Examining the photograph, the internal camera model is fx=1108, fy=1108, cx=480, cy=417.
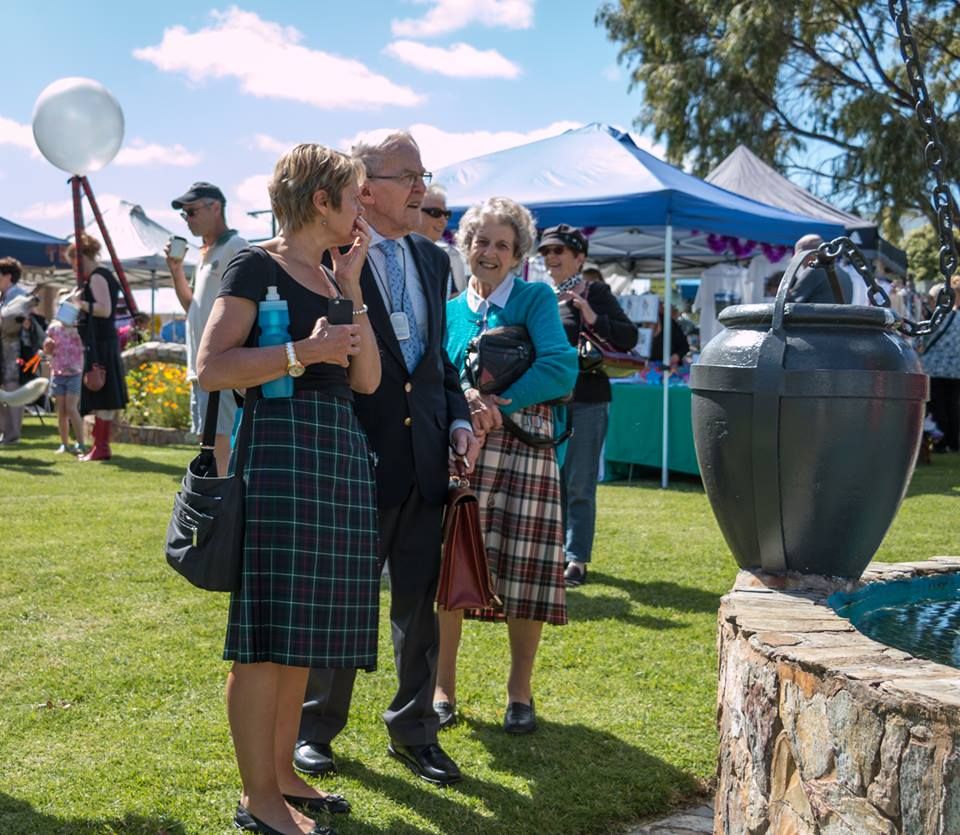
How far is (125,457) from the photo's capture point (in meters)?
11.0

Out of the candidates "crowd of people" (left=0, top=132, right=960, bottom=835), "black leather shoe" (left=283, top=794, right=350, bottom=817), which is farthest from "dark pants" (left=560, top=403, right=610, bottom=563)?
"black leather shoe" (left=283, top=794, right=350, bottom=817)

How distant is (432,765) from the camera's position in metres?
3.26

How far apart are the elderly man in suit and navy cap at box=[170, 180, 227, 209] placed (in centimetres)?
298

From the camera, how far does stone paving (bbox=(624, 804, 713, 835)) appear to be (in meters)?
2.99

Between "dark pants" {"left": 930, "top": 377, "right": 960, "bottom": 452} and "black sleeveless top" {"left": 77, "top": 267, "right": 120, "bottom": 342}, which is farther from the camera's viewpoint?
"dark pants" {"left": 930, "top": 377, "right": 960, "bottom": 452}

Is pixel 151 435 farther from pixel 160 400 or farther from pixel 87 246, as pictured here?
pixel 87 246

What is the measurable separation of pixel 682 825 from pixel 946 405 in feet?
38.6

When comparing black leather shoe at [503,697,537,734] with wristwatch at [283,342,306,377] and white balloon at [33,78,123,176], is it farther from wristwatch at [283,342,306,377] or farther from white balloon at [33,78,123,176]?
white balloon at [33,78,123,176]

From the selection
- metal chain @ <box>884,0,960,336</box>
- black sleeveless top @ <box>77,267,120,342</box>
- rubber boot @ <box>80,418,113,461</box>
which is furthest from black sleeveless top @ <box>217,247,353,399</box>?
rubber boot @ <box>80,418,113,461</box>

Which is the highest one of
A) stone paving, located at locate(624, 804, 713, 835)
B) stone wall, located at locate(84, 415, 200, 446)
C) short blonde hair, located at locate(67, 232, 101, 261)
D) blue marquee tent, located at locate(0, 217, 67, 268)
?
blue marquee tent, located at locate(0, 217, 67, 268)

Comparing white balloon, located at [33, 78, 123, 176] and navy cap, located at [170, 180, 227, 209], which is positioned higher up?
white balloon, located at [33, 78, 123, 176]

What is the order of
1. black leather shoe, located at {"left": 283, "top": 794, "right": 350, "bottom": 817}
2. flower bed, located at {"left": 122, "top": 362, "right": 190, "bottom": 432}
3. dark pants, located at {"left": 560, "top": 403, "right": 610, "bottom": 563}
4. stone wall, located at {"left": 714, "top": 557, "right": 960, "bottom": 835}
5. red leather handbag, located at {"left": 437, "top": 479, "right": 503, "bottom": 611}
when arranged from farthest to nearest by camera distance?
flower bed, located at {"left": 122, "top": 362, "right": 190, "bottom": 432}, dark pants, located at {"left": 560, "top": 403, "right": 610, "bottom": 563}, red leather handbag, located at {"left": 437, "top": 479, "right": 503, "bottom": 611}, black leather shoe, located at {"left": 283, "top": 794, "right": 350, "bottom": 817}, stone wall, located at {"left": 714, "top": 557, "right": 960, "bottom": 835}

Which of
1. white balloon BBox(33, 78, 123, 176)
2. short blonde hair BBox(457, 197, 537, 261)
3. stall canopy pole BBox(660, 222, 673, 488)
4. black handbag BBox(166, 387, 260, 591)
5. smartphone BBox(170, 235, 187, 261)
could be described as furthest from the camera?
white balloon BBox(33, 78, 123, 176)

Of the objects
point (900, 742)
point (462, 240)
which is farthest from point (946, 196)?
point (900, 742)
